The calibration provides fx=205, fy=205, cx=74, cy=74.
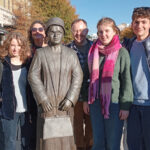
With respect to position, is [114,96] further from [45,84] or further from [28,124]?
[28,124]

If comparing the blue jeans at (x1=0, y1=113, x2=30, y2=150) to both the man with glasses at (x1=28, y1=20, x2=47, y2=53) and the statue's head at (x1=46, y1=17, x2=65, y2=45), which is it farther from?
the man with glasses at (x1=28, y1=20, x2=47, y2=53)

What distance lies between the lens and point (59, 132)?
2473mm

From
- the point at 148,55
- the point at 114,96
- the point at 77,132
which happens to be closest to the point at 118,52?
the point at 148,55

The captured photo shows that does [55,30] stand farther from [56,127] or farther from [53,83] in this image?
[56,127]

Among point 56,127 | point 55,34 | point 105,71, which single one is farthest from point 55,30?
point 56,127

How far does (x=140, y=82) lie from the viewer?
8.57 feet

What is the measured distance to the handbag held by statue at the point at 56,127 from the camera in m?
2.44

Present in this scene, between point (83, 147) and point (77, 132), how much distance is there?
30 cm

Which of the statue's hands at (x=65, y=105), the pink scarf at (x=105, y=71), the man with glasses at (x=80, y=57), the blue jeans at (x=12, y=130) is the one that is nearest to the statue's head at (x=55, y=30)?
the pink scarf at (x=105, y=71)

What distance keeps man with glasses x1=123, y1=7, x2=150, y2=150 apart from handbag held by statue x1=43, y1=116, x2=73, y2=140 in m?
0.86

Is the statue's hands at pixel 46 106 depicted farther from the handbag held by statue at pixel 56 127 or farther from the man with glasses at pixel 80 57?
the man with glasses at pixel 80 57

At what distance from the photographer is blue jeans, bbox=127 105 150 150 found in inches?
103

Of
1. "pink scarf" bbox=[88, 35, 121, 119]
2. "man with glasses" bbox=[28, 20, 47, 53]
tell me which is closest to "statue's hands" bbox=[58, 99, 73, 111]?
"pink scarf" bbox=[88, 35, 121, 119]

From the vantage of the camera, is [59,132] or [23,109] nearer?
[59,132]
